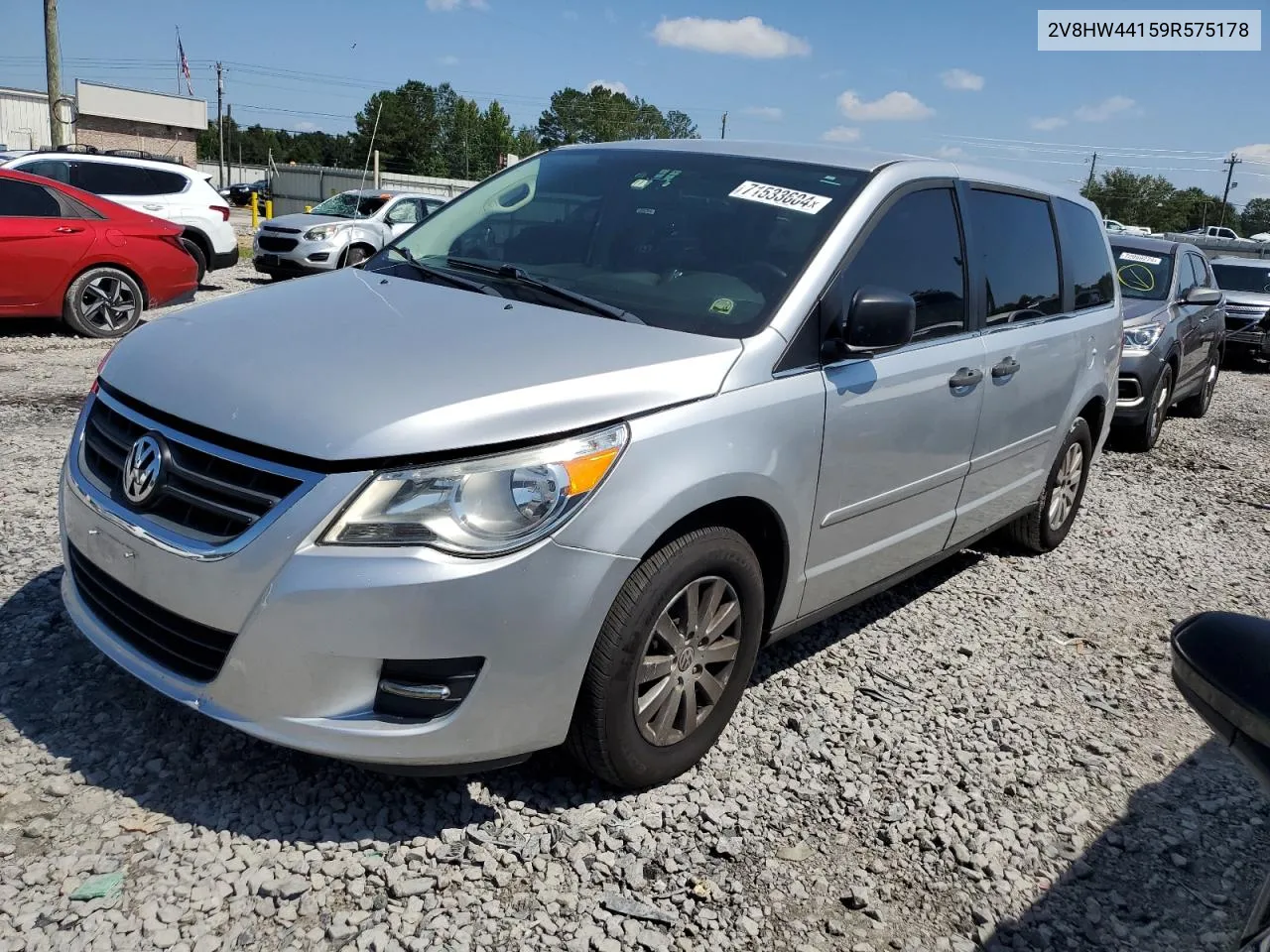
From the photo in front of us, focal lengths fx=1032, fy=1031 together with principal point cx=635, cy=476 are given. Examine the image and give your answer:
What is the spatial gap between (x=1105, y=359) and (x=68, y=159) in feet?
→ 41.8

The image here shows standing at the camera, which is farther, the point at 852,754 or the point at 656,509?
the point at 852,754

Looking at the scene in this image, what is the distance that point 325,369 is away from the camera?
2.66 metres

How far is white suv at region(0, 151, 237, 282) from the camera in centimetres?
1311

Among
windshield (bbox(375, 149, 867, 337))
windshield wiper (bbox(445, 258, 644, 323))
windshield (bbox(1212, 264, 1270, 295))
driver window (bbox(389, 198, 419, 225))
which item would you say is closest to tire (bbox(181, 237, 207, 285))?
driver window (bbox(389, 198, 419, 225))

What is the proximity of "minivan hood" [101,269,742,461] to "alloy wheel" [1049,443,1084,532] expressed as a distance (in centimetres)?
313

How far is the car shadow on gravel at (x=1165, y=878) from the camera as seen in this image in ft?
8.63

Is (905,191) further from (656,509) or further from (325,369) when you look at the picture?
(325,369)

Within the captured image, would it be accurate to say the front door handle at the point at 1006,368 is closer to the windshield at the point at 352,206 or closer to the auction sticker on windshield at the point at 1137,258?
the auction sticker on windshield at the point at 1137,258

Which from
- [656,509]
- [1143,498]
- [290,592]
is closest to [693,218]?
[656,509]

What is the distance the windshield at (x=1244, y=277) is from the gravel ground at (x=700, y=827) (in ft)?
47.6

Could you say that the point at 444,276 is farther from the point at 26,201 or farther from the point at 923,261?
the point at 26,201

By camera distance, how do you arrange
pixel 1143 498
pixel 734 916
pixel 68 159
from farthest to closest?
pixel 68 159 < pixel 1143 498 < pixel 734 916

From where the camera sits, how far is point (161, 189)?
13719 millimetres

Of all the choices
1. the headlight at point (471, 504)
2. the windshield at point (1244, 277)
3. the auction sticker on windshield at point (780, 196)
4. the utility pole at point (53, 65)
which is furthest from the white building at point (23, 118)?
the headlight at point (471, 504)
